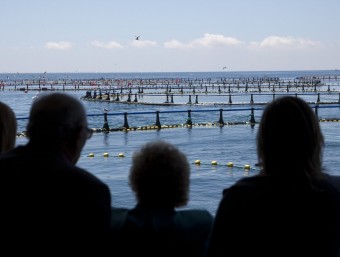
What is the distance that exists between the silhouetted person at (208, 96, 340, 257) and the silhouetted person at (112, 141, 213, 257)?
161mm

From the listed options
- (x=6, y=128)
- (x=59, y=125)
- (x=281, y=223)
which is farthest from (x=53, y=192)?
(x=281, y=223)

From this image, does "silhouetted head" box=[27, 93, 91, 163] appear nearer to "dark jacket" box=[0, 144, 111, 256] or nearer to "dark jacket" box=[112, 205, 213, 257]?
"dark jacket" box=[0, 144, 111, 256]

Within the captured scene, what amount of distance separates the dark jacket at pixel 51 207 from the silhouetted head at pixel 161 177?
19 cm

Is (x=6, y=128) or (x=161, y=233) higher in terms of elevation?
(x=6, y=128)

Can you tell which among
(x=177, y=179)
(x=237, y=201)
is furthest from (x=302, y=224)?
(x=177, y=179)

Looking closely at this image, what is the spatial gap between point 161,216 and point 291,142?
72cm

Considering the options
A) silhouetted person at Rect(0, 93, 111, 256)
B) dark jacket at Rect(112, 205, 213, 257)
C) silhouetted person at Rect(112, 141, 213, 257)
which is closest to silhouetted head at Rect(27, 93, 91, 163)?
silhouetted person at Rect(0, 93, 111, 256)

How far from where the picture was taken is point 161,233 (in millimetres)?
2990

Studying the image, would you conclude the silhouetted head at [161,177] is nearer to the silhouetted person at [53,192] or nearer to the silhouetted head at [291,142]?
the silhouetted person at [53,192]

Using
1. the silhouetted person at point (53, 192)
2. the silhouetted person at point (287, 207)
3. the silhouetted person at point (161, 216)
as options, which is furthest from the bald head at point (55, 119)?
the silhouetted person at point (287, 207)

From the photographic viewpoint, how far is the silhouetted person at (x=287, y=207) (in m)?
2.88

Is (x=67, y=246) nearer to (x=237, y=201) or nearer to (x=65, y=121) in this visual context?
(x=65, y=121)

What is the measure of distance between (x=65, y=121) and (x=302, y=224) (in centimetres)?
126

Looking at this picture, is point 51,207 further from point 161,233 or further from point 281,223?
point 281,223
